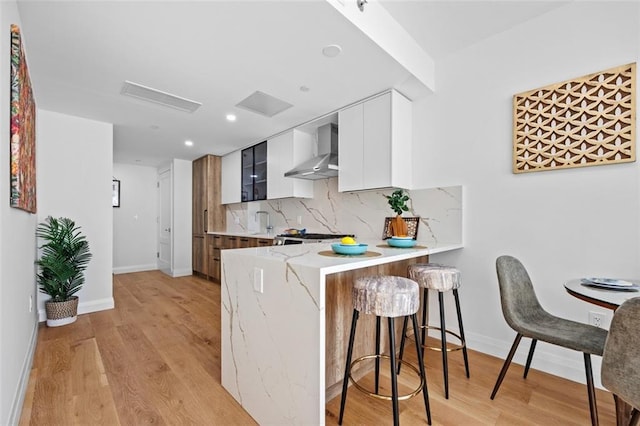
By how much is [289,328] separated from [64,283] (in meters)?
2.96

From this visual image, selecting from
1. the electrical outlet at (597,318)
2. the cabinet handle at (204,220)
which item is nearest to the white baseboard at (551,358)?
the electrical outlet at (597,318)

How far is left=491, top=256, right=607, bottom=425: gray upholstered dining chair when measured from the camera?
1444 mm

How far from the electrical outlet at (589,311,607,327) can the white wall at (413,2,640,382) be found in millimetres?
34

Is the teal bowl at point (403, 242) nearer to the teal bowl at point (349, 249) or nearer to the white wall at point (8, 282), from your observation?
the teal bowl at point (349, 249)

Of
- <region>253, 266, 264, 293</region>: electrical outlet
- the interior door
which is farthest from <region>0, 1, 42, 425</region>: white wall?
the interior door

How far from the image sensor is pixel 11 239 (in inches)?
61.9

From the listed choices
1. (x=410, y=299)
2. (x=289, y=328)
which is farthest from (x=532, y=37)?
(x=289, y=328)

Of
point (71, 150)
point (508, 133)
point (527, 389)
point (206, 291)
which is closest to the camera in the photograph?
point (527, 389)

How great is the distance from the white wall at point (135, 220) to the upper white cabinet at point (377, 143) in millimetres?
5119

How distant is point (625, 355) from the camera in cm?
96

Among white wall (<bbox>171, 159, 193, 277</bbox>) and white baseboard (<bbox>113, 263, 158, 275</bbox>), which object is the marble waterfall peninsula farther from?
white baseboard (<bbox>113, 263, 158, 275</bbox>)

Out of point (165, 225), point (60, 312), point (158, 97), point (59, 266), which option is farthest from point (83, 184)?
point (165, 225)

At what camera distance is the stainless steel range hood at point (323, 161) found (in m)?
3.28

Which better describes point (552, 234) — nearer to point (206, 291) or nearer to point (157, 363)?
point (157, 363)
